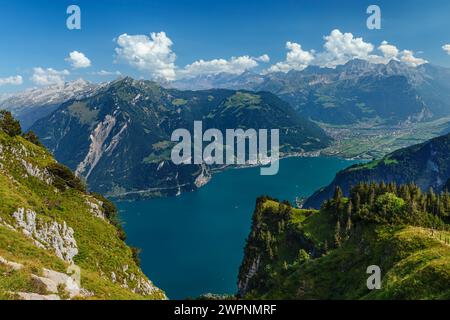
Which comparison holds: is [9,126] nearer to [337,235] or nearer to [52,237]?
[52,237]

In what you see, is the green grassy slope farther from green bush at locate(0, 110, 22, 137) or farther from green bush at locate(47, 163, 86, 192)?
green bush at locate(0, 110, 22, 137)

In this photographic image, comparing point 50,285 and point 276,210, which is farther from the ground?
point 276,210

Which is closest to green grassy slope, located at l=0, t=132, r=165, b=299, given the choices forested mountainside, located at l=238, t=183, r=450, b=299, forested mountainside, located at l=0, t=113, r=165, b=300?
forested mountainside, located at l=0, t=113, r=165, b=300

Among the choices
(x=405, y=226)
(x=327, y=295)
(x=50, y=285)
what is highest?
(x=405, y=226)

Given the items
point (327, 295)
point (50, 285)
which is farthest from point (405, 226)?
point (50, 285)

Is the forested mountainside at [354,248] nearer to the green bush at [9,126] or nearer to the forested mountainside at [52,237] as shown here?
the forested mountainside at [52,237]

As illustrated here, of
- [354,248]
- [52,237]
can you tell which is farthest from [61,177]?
[354,248]
